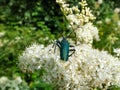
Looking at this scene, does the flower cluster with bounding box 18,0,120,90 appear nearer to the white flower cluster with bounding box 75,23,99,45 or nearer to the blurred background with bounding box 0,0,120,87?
the white flower cluster with bounding box 75,23,99,45

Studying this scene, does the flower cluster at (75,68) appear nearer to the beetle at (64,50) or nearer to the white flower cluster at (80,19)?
the beetle at (64,50)

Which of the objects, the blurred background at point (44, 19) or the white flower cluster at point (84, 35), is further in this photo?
the blurred background at point (44, 19)

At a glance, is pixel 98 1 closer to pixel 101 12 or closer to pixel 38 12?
pixel 101 12

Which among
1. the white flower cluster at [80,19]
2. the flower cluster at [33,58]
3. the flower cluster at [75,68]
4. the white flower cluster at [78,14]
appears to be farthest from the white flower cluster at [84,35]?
the flower cluster at [33,58]

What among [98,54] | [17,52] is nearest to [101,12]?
[17,52]

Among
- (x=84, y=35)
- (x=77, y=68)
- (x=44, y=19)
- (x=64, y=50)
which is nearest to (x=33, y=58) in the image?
(x=64, y=50)

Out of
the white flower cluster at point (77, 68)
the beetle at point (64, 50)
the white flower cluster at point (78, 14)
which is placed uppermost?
the white flower cluster at point (78, 14)

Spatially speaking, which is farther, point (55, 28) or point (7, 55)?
point (55, 28)

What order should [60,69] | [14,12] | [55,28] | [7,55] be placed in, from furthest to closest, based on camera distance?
[14,12], [55,28], [7,55], [60,69]
